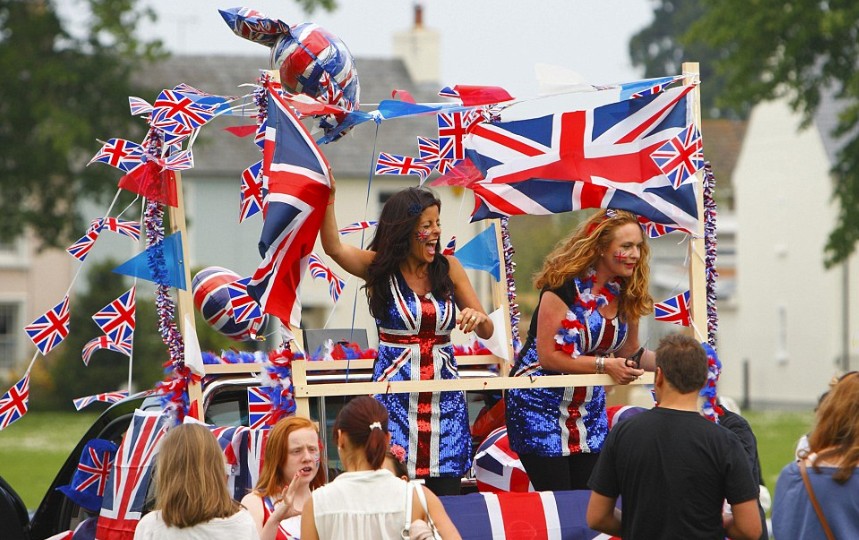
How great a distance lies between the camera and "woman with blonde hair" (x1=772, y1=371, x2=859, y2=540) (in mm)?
4871

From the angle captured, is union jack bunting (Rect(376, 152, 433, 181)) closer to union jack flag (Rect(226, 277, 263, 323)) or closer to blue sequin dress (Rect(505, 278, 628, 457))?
union jack flag (Rect(226, 277, 263, 323))

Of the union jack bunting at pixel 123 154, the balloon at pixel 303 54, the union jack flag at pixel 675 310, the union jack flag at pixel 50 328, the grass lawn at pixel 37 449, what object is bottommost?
the grass lawn at pixel 37 449

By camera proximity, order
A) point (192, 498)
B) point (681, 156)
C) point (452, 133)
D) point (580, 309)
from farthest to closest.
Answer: point (452, 133), point (681, 156), point (580, 309), point (192, 498)

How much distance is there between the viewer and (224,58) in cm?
4519

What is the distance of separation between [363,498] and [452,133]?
10.0ft

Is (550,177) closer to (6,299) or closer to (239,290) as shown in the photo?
(239,290)

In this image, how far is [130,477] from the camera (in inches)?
251

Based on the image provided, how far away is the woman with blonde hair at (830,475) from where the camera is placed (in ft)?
16.0

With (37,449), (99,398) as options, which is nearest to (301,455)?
(99,398)

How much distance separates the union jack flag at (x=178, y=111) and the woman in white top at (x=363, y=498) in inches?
85.5

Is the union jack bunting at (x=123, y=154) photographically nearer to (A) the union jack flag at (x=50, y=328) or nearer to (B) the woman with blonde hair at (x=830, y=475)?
(A) the union jack flag at (x=50, y=328)

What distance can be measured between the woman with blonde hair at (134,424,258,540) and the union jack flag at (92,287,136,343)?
2.04 meters

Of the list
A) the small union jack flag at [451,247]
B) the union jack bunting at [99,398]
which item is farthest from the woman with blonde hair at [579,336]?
the union jack bunting at [99,398]

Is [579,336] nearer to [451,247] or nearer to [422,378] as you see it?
[422,378]
